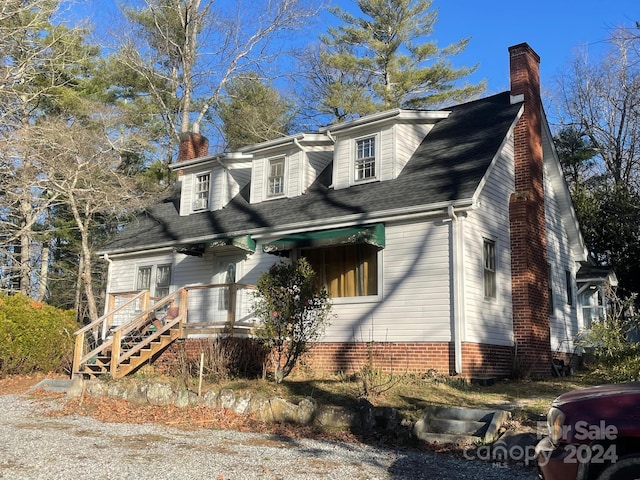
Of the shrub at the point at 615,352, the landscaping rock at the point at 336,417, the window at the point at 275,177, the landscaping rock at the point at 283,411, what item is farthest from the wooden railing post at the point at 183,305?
the shrub at the point at 615,352

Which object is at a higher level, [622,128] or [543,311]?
[622,128]

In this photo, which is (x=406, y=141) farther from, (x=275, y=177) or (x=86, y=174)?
(x=86, y=174)

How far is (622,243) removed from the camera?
904 inches

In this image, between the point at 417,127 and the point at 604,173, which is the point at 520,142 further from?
the point at 604,173

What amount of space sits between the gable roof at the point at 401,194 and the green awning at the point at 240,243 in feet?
1.23

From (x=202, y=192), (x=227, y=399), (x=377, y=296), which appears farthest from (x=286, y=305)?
(x=202, y=192)

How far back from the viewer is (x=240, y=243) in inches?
580

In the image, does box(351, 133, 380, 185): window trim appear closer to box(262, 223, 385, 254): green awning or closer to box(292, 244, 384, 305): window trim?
box(262, 223, 385, 254): green awning

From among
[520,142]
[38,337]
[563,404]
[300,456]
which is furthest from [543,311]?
[38,337]

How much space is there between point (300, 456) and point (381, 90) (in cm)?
2604

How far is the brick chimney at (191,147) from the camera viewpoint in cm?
2269

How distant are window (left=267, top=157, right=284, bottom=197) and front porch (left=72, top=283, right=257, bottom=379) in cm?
338

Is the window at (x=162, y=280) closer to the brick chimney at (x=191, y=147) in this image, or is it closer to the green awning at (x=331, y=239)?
the green awning at (x=331, y=239)

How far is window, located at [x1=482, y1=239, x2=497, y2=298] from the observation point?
13.4m
